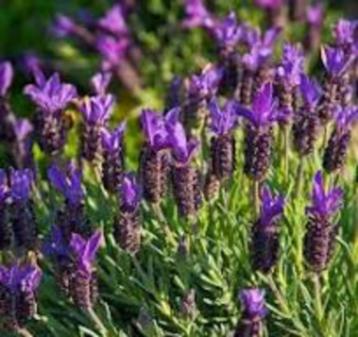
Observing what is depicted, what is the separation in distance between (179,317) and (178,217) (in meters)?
0.28

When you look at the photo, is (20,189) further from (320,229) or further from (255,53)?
(255,53)

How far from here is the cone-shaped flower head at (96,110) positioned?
246cm

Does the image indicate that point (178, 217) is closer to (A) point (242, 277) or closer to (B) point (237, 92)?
(A) point (242, 277)

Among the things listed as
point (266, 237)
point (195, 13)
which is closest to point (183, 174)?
point (266, 237)

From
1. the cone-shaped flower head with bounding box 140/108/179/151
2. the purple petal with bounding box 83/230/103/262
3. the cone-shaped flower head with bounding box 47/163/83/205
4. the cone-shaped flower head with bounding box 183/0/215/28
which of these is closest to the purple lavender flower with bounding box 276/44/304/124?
the cone-shaped flower head with bounding box 140/108/179/151

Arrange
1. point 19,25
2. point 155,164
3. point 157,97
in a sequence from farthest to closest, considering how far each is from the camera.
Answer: point 19,25 → point 157,97 → point 155,164

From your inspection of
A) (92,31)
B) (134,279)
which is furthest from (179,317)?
(92,31)

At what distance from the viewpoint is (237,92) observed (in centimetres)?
282

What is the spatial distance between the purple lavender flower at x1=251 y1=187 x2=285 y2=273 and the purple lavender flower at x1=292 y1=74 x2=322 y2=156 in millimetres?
333

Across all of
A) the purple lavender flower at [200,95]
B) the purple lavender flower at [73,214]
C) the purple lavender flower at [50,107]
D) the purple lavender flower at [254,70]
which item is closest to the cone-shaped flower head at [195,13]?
the purple lavender flower at [254,70]

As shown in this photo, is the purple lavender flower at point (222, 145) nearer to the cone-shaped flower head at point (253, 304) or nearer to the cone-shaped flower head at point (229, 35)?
the cone-shaped flower head at point (253, 304)

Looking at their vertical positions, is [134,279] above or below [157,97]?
below

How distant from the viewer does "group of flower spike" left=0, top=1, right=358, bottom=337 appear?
6.84ft

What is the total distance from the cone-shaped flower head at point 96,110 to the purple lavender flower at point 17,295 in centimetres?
47
